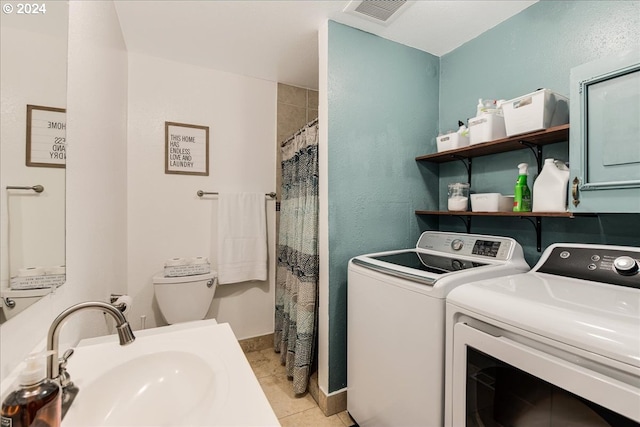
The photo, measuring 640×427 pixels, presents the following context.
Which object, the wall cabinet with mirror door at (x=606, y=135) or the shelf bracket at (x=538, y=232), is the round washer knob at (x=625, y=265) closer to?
the wall cabinet with mirror door at (x=606, y=135)

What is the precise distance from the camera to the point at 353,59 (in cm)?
185

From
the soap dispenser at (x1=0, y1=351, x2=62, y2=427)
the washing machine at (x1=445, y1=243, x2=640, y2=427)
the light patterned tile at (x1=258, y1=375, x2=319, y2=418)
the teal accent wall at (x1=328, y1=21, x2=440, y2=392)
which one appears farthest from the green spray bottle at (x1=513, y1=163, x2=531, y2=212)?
the soap dispenser at (x1=0, y1=351, x2=62, y2=427)

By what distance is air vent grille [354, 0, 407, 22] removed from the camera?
1.60 metres

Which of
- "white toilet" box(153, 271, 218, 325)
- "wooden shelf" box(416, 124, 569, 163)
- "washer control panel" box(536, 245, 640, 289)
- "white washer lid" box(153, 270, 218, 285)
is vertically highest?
"wooden shelf" box(416, 124, 569, 163)

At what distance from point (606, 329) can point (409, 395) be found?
79cm

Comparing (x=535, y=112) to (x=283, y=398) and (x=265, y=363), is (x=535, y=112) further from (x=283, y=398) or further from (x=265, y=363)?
(x=265, y=363)

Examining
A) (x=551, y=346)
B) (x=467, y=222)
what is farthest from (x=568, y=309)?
(x=467, y=222)

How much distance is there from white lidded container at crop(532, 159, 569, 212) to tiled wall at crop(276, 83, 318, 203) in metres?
1.94

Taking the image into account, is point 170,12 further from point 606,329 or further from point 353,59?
point 606,329

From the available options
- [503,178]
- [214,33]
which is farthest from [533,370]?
[214,33]

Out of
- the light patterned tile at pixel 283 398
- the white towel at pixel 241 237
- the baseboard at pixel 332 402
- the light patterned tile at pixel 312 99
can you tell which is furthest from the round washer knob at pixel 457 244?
the light patterned tile at pixel 312 99

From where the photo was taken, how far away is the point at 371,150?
191 centimetres

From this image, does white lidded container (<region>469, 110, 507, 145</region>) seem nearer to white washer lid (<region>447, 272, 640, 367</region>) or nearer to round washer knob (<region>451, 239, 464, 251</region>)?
round washer knob (<region>451, 239, 464, 251</region>)

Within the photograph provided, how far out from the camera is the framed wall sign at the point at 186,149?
2.30 m
